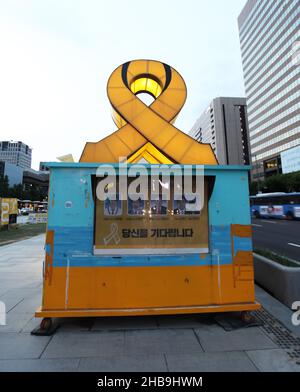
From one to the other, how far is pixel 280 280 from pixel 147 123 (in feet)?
14.9

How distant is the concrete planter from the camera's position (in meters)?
4.55

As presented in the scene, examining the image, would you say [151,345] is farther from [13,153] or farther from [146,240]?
[13,153]

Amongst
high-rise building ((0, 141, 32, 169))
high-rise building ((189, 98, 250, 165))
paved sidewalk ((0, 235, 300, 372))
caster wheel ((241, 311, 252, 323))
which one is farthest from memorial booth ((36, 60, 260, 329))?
high-rise building ((0, 141, 32, 169))

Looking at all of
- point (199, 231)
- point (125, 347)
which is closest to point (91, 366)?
point (125, 347)

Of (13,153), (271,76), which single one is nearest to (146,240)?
(271,76)

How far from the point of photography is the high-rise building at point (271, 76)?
66.2 metres

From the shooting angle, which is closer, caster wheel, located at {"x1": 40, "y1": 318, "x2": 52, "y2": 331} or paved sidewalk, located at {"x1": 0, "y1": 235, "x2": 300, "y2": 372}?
paved sidewalk, located at {"x1": 0, "y1": 235, "x2": 300, "y2": 372}

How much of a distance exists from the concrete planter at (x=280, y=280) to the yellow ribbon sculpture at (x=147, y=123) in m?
2.74

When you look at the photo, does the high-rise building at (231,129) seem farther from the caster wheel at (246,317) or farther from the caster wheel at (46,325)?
the caster wheel at (46,325)

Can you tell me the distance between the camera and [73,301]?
367 cm

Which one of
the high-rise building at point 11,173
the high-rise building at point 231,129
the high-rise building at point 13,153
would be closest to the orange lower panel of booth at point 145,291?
the high-rise building at point 11,173

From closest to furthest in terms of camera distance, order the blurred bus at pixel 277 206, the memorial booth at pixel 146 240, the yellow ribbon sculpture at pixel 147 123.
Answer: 1. the memorial booth at pixel 146 240
2. the yellow ribbon sculpture at pixel 147 123
3. the blurred bus at pixel 277 206

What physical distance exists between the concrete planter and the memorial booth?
1242 millimetres

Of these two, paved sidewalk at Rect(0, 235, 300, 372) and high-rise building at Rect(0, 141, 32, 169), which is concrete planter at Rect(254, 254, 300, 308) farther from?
high-rise building at Rect(0, 141, 32, 169)
